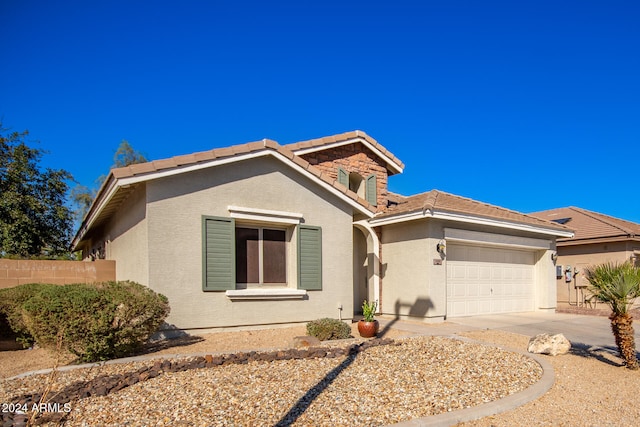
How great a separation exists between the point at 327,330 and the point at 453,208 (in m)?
6.06

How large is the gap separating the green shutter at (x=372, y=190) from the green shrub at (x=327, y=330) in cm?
630

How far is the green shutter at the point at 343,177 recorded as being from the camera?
550 inches

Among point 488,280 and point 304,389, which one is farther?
point 488,280

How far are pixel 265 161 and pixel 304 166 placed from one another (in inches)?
36.4

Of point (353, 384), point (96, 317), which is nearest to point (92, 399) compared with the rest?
point (96, 317)

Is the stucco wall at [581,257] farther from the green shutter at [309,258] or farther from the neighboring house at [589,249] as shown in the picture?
the green shutter at [309,258]

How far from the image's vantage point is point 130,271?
9828 millimetres

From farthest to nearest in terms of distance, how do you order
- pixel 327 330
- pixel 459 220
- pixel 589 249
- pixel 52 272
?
pixel 589 249 → pixel 459 220 → pixel 52 272 → pixel 327 330

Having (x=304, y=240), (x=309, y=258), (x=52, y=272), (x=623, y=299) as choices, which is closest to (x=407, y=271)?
(x=309, y=258)

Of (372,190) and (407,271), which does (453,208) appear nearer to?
(407,271)

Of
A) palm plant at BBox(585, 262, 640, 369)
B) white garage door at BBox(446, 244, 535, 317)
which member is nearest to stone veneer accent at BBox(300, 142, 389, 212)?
white garage door at BBox(446, 244, 535, 317)

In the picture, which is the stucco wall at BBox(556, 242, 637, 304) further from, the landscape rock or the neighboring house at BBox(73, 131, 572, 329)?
the landscape rock

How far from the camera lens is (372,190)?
14.4 metres

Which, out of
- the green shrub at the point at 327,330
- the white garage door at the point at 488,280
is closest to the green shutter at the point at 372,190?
the white garage door at the point at 488,280
